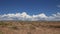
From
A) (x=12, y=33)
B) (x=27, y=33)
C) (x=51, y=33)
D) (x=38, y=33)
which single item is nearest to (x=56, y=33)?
(x=51, y=33)

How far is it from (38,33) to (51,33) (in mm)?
1732

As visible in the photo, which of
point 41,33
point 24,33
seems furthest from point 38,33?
point 24,33

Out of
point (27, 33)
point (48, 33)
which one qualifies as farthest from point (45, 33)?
point (27, 33)

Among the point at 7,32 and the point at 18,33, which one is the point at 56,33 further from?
the point at 7,32

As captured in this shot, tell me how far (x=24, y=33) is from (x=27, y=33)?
538 millimetres

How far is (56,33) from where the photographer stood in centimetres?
2375

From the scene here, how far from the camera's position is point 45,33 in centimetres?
2389

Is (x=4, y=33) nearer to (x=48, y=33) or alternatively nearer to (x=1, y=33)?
(x=1, y=33)

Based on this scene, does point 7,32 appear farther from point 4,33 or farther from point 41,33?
point 41,33

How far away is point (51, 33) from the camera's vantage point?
23906mm

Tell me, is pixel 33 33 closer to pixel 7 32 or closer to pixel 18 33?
pixel 18 33

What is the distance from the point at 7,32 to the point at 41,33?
460 centimetres

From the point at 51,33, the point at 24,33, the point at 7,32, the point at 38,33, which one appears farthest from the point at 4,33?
the point at 51,33

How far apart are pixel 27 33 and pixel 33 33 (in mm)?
827
